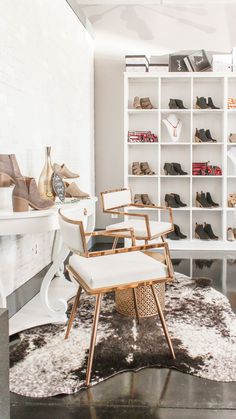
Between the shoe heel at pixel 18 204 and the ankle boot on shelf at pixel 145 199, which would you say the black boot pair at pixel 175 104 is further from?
the shoe heel at pixel 18 204

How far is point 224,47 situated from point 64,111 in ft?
8.69

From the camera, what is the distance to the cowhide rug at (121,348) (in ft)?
7.32

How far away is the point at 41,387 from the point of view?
2.14 meters

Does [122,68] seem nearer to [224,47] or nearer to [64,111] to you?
[224,47]

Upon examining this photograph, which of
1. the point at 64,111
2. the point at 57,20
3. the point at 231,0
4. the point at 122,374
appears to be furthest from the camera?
the point at 231,0

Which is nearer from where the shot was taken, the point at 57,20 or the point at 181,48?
the point at 57,20

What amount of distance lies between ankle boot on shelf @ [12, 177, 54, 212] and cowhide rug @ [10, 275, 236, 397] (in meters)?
0.82

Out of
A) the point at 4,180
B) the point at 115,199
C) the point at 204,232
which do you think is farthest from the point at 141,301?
the point at 204,232

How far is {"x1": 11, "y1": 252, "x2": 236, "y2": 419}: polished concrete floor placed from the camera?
1.92 m

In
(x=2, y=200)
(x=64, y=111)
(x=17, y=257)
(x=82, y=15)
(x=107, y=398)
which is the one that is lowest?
(x=107, y=398)

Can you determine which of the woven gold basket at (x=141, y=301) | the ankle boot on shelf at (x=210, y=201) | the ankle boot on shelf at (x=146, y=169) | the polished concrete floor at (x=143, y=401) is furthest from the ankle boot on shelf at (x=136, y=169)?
the polished concrete floor at (x=143, y=401)

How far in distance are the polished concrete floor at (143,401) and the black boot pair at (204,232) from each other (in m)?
3.34

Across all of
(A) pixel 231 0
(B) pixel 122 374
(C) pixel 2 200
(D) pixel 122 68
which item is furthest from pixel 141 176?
(B) pixel 122 374

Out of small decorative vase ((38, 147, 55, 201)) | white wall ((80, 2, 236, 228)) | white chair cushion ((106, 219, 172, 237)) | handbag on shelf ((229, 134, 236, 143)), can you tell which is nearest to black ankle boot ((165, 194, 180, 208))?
white wall ((80, 2, 236, 228))
